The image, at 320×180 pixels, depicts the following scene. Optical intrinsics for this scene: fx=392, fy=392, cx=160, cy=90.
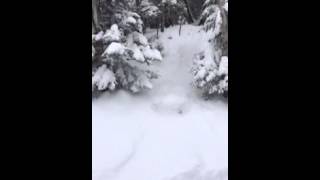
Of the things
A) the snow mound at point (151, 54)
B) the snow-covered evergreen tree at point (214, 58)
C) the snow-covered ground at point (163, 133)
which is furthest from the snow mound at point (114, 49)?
the snow-covered evergreen tree at point (214, 58)

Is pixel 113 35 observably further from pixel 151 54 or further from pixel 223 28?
pixel 223 28

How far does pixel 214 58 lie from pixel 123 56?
4.16ft

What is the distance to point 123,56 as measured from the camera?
514cm

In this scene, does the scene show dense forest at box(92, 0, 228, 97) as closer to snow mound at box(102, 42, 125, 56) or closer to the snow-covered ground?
snow mound at box(102, 42, 125, 56)

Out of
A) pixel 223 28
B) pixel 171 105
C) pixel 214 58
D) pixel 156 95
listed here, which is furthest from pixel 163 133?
pixel 223 28

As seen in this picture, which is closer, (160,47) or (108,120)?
(108,120)

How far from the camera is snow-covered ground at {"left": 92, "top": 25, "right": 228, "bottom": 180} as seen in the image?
4.40m

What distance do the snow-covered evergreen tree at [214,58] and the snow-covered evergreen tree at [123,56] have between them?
0.62 m

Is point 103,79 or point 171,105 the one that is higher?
point 103,79
